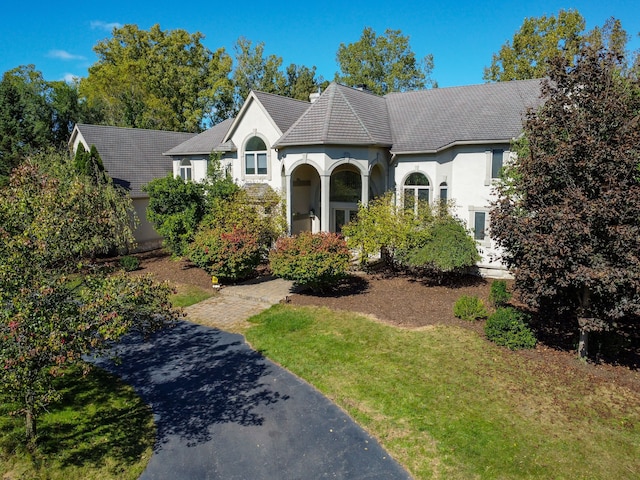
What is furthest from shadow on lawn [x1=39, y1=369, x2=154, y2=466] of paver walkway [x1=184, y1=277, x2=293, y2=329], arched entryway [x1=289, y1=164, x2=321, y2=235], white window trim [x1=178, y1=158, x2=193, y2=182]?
white window trim [x1=178, y1=158, x2=193, y2=182]

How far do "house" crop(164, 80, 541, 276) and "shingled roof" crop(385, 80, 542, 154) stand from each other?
6cm

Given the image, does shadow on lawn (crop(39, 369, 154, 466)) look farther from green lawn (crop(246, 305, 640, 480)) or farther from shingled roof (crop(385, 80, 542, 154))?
shingled roof (crop(385, 80, 542, 154))

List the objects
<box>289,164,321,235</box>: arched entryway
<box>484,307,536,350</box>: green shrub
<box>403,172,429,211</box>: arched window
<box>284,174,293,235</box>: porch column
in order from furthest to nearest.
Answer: <box>289,164,321,235</box>: arched entryway → <box>284,174,293,235</box>: porch column → <box>403,172,429,211</box>: arched window → <box>484,307,536,350</box>: green shrub

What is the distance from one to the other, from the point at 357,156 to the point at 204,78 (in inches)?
1336

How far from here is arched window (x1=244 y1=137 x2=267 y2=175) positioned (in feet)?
81.5

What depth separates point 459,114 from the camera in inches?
885

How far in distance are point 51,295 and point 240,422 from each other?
4.58 meters

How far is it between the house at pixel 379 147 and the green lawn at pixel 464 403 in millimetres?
8136

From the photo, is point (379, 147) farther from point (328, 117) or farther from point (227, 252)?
point (227, 252)

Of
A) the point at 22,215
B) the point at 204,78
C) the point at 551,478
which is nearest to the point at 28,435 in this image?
the point at 22,215

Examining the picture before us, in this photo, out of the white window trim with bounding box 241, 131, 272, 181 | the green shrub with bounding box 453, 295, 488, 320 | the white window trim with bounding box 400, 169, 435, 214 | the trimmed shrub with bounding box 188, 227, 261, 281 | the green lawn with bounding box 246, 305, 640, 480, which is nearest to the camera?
the green lawn with bounding box 246, 305, 640, 480

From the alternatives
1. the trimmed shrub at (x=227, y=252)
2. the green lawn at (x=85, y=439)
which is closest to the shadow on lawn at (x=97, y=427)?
the green lawn at (x=85, y=439)

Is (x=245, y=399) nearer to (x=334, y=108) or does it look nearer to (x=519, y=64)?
(x=334, y=108)

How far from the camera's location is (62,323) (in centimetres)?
614
